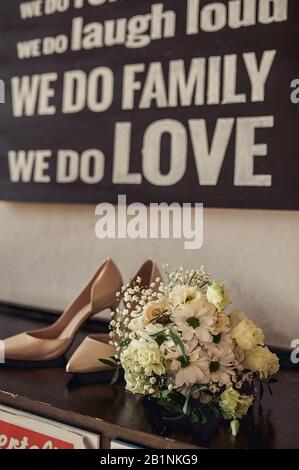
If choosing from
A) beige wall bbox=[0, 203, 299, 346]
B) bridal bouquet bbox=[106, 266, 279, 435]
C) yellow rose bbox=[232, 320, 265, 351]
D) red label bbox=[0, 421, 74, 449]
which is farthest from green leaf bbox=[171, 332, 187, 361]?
beige wall bbox=[0, 203, 299, 346]

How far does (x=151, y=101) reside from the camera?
1.31 meters

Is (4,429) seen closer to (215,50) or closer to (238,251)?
(238,251)

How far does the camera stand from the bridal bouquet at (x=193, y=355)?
786mm

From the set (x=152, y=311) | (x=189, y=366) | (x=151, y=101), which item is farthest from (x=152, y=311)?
(x=151, y=101)

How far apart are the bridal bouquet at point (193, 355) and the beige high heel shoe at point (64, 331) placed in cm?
24

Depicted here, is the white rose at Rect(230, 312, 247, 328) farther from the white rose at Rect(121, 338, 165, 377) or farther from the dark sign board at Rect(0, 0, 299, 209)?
the dark sign board at Rect(0, 0, 299, 209)

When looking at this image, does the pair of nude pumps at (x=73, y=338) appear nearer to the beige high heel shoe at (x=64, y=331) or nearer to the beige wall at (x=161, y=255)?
the beige high heel shoe at (x=64, y=331)

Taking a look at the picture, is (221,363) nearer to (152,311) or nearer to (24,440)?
(152,311)

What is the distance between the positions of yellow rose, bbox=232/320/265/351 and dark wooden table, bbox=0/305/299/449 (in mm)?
112

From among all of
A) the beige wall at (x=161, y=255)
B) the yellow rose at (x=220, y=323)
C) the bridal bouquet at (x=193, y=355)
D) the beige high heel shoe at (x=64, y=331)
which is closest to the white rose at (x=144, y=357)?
the bridal bouquet at (x=193, y=355)

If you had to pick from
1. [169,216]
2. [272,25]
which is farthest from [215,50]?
[169,216]

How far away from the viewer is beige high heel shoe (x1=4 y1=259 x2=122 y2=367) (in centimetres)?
101

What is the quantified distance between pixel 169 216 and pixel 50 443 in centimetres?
66

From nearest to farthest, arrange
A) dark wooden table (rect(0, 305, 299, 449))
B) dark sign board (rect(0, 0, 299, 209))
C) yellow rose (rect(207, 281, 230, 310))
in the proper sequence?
1. dark wooden table (rect(0, 305, 299, 449))
2. yellow rose (rect(207, 281, 230, 310))
3. dark sign board (rect(0, 0, 299, 209))
